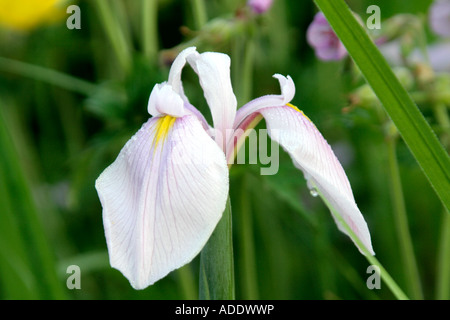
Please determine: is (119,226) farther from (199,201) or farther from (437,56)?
(437,56)

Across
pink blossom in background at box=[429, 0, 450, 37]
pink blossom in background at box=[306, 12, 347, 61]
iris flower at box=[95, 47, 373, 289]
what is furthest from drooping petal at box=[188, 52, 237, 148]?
pink blossom in background at box=[429, 0, 450, 37]

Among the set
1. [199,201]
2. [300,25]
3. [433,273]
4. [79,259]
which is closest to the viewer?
[199,201]

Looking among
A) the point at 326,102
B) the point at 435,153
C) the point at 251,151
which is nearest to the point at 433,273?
the point at 326,102

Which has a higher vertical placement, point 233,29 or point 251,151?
point 233,29

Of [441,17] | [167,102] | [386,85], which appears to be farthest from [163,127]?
[441,17]

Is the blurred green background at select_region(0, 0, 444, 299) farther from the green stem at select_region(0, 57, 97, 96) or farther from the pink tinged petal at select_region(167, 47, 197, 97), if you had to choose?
the pink tinged petal at select_region(167, 47, 197, 97)

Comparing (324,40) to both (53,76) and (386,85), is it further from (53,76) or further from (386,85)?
(53,76)
